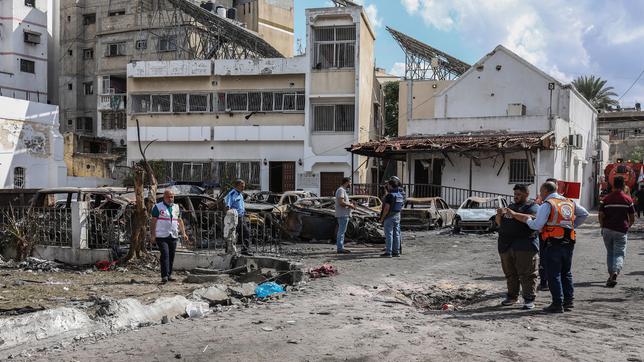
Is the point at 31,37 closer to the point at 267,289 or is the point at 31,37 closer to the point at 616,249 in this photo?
the point at 267,289

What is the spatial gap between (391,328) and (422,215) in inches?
531

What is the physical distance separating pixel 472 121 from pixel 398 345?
23166 mm

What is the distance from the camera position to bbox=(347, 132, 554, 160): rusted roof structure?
2272cm

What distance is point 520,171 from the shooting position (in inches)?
1004

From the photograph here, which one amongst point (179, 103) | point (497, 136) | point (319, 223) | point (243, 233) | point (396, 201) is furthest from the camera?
point (179, 103)

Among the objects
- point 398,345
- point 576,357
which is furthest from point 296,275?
point 576,357

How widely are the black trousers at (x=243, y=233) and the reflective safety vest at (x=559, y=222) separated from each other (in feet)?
21.5

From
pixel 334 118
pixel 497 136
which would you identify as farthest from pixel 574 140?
pixel 334 118

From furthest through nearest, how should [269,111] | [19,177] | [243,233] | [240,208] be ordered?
[269,111]
[19,177]
[243,233]
[240,208]

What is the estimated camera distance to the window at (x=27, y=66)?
45.1 metres

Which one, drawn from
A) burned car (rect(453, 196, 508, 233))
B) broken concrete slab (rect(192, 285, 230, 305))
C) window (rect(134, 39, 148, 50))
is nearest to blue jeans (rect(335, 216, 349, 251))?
broken concrete slab (rect(192, 285, 230, 305))

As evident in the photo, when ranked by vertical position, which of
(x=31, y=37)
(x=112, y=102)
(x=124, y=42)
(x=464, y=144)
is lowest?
(x=464, y=144)

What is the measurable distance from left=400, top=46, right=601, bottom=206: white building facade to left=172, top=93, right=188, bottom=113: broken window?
14104mm

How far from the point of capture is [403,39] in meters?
40.1
